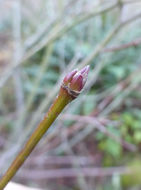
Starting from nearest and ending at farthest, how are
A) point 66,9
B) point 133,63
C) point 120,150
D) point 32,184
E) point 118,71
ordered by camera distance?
1. point 66,9
2. point 32,184
3. point 120,150
4. point 118,71
5. point 133,63

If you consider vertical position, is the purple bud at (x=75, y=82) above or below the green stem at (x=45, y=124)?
above

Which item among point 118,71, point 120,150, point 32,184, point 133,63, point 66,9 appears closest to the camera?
point 66,9

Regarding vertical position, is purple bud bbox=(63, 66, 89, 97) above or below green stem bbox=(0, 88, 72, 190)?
above

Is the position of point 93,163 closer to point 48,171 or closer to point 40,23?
point 48,171

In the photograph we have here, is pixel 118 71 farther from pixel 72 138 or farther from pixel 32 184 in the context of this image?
pixel 32 184

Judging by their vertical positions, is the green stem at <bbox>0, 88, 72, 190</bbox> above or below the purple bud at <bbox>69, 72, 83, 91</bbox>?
below

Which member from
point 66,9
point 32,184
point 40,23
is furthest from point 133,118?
point 66,9

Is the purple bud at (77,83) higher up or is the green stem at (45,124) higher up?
the purple bud at (77,83)

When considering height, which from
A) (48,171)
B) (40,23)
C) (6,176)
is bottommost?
(48,171)

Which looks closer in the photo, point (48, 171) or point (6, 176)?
point (6, 176)

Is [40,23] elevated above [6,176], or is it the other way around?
[6,176]
